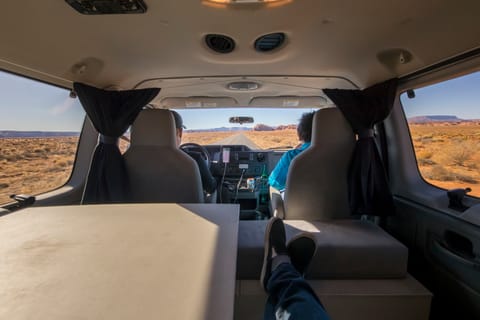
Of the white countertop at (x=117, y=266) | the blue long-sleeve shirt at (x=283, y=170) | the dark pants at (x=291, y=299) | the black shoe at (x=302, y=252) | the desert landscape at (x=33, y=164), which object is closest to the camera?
the white countertop at (x=117, y=266)

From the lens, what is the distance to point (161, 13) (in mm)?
1285

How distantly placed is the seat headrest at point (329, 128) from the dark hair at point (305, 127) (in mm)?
481

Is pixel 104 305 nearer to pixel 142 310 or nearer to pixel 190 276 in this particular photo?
pixel 142 310

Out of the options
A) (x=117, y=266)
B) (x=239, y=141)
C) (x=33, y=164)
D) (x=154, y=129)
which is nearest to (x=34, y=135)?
(x=33, y=164)

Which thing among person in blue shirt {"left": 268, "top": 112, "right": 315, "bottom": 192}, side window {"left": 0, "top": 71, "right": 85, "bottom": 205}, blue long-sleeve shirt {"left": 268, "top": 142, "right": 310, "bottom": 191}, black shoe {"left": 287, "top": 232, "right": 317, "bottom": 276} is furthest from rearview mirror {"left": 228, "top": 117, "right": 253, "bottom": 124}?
black shoe {"left": 287, "top": 232, "right": 317, "bottom": 276}

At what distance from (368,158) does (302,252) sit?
A: 0.92m

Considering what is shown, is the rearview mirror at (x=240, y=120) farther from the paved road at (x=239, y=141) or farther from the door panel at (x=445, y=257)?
the door panel at (x=445, y=257)

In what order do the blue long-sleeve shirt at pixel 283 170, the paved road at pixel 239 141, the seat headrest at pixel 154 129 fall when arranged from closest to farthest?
1. the seat headrest at pixel 154 129
2. the blue long-sleeve shirt at pixel 283 170
3. the paved road at pixel 239 141

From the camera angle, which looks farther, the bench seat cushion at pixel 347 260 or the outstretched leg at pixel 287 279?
the bench seat cushion at pixel 347 260

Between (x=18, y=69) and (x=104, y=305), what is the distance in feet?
5.88

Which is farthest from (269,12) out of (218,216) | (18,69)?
(18,69)

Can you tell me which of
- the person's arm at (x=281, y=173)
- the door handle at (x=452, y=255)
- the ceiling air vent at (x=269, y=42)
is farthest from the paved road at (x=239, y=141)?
the door handle at (x=452, y=255)

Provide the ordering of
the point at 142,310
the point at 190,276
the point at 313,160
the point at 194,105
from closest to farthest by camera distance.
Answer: the point at 142,310 < the point at 190,276 < the point at 313,160 < the point at 194,105

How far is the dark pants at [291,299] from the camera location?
2.48 ft
